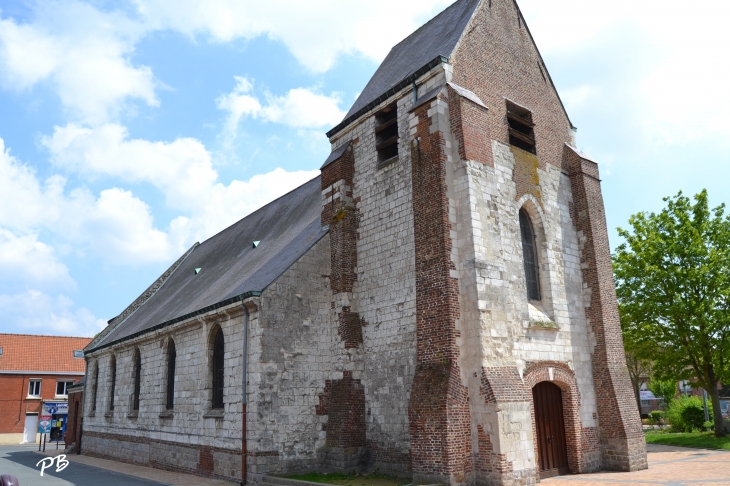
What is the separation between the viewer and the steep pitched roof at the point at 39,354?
3981 centimetres

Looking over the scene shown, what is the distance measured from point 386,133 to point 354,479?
8.38m

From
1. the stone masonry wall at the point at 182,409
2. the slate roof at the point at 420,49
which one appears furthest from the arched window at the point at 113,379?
the slate roof at the point at 420,49

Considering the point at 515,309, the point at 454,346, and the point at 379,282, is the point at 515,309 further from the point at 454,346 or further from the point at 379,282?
the point at 379,282

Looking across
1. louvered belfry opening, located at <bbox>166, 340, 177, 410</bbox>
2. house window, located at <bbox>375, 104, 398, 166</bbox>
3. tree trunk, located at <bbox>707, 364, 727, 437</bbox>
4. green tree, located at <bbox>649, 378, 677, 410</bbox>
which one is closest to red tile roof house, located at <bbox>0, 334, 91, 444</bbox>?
louvered belfry opening, located at <bbox>166, 340, 177, 410</bbox>

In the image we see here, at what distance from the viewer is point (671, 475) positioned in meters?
12.2

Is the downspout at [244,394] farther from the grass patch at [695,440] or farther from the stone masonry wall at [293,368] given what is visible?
the grass patch at [695,440]

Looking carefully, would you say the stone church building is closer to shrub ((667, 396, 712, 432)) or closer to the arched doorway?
the arched doorway

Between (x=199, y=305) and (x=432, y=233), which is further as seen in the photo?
(x=199, y=305)

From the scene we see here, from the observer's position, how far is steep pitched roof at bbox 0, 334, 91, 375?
39.8 metres

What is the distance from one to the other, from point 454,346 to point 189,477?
→ 8333mm

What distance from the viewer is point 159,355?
1833 cm

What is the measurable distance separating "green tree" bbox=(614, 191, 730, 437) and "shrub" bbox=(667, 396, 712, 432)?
352 cm

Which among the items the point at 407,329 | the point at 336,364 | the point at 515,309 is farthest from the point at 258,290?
the point at 515,309

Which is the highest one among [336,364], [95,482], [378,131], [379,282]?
[378,131]
